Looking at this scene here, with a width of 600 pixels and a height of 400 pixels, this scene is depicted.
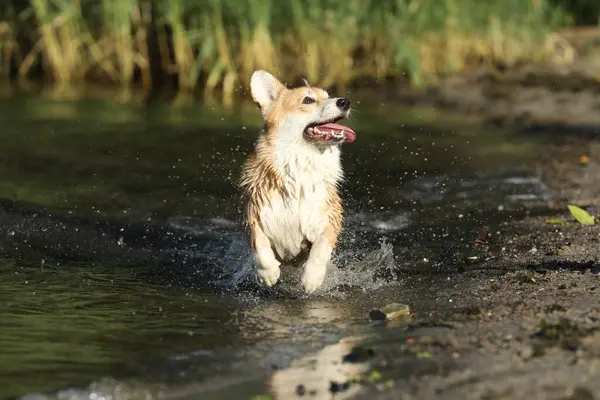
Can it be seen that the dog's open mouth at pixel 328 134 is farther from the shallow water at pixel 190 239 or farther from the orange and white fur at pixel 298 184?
the shallow water at pixel 190 239

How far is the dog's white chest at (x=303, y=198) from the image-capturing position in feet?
19.3

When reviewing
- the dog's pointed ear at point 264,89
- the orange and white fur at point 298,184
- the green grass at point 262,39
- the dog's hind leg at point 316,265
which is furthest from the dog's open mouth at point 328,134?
the green grass at point 262,39

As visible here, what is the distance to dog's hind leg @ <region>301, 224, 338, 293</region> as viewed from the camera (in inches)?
226

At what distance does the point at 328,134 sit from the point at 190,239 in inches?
83.7

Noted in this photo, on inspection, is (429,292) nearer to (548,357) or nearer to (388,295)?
(388,295)

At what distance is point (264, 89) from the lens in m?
6.23

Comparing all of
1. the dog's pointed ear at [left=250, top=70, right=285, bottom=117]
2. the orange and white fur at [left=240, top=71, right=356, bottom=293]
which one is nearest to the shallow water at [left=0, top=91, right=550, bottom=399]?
the orange and white fur at [left=240, top=71, right=356, bottom=293]

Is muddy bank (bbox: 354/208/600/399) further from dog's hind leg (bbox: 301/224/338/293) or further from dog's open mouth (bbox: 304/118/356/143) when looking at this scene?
dog's open mouth (bbox: 304/118/356/143)

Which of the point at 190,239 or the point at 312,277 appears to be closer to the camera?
the point at 312,277

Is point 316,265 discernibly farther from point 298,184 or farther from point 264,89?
point 264,89

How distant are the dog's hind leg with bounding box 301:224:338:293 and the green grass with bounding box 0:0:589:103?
690 cm

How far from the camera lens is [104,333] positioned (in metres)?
4.98

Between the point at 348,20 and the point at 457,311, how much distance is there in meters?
8.31

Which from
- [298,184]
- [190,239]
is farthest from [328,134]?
[190,239]
